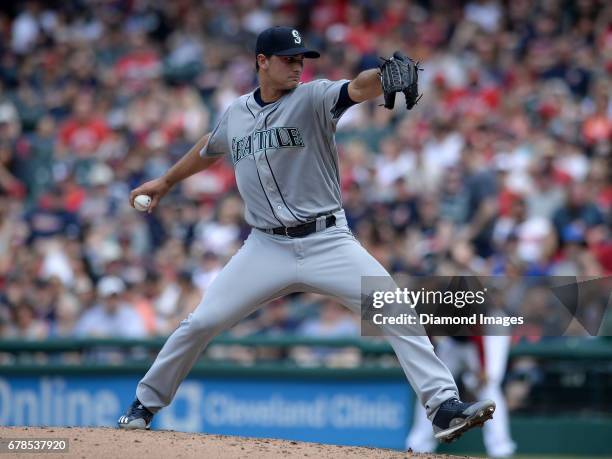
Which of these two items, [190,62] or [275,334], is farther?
[190,62]

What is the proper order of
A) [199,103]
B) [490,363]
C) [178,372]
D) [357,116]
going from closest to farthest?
1. [178,372]
2. [490,363]
3. [357,116]
4. [199,103]

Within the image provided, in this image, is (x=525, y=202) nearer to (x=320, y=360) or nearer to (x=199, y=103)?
(x=320, y=360)

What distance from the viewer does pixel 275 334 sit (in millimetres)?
8992

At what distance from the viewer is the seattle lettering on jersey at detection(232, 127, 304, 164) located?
4.91m

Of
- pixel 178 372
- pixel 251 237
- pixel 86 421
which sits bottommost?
pixel 86 421

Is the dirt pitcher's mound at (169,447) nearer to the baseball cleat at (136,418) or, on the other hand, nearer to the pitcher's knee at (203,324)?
the baseball cleat at (136,418)

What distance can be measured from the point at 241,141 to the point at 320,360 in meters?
3.91

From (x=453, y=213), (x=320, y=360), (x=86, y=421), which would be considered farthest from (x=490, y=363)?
(x=86, y=421)

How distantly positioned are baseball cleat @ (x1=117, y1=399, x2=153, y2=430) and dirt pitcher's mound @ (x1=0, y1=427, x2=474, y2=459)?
0.20 feet

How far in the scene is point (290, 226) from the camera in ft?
16.3

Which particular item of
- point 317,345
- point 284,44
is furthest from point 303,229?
point 317,345

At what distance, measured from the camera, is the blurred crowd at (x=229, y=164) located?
945 centimetres
